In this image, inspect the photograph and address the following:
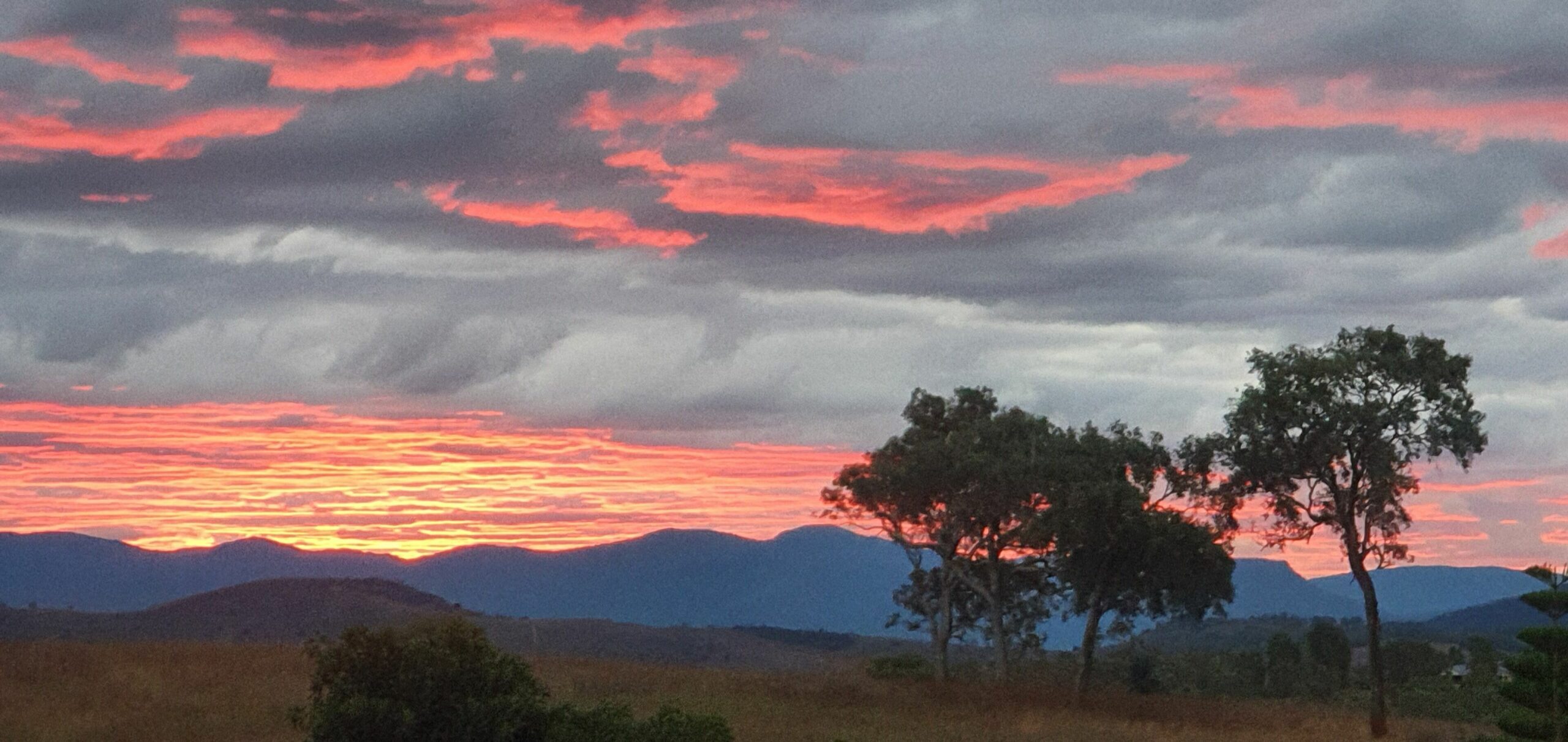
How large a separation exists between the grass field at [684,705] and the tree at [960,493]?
1199 centimetres

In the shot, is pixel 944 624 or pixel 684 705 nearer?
pixel 684 705

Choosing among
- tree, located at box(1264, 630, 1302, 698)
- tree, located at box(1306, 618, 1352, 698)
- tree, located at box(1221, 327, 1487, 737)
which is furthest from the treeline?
tree, located at box(1306, 618, 1352, 698)

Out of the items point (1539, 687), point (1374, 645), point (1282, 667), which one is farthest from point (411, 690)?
point (1282, 667)

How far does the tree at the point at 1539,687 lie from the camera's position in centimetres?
4047

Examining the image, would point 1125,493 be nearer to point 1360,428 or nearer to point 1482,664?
point 1360,428

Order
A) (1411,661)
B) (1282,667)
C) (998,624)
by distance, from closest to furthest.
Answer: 1. (998,624)
2. (1282,667)
3. (1411,661)

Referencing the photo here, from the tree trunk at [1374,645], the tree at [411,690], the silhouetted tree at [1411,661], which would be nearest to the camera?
the tree at [411,690]

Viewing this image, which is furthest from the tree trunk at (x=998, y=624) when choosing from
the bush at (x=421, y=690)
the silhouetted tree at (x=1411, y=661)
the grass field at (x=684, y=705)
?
the silhouetted tree at (x=1411, y=661)

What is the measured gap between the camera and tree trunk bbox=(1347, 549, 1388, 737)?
1892 inches

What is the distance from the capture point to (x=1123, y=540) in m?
62.1

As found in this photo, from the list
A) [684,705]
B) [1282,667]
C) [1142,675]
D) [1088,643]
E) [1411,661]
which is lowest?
[1282,667]

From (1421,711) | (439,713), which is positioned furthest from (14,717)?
(1421,711)

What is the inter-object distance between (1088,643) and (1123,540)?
4.33 meters

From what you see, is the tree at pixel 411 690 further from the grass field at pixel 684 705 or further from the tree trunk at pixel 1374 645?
the tree trunk at pixel 1374 645
